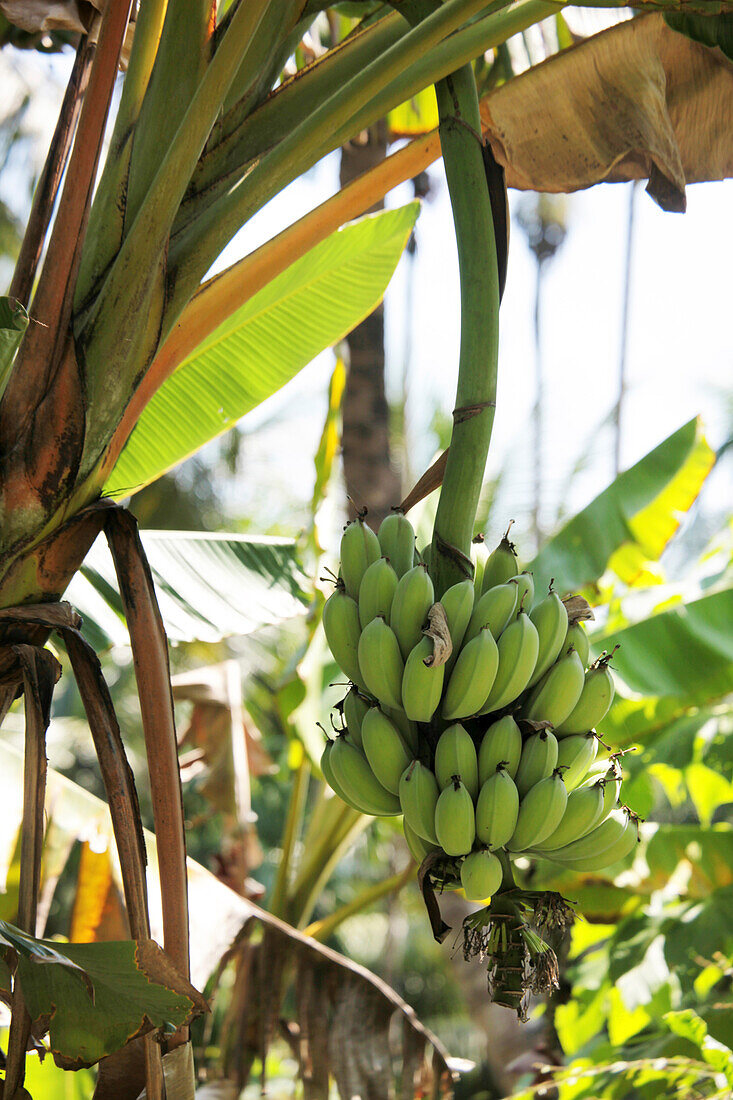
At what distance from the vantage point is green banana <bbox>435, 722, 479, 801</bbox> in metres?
0.77

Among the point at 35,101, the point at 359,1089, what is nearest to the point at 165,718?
the point at 359,1089

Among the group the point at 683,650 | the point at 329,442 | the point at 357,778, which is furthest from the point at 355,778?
the point at 329,442

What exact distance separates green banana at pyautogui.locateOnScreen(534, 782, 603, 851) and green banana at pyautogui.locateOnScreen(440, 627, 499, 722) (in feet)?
0.47

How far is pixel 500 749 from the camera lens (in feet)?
2.59

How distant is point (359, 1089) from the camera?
161 centimetres

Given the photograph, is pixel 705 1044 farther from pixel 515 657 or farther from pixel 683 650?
pixel 515 657

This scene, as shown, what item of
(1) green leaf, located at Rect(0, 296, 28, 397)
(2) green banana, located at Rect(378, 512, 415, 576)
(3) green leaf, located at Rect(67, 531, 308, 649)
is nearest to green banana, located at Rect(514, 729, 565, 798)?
(2) green banana, located at Rect(378, 512, 415, 576)

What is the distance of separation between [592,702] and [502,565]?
0.55ft

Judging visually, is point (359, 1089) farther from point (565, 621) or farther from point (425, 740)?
point (565, 621)

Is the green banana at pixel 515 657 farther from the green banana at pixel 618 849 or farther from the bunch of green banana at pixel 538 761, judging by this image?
the green banana at pixel 618 849

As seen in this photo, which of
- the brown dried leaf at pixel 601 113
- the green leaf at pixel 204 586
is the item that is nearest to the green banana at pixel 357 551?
the brown dried leaf at pixel 601 113

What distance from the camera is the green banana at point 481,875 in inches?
29.0

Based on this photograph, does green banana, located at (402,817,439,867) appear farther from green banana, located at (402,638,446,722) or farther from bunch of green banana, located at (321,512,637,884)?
green banana, located at (402,638,446,722)

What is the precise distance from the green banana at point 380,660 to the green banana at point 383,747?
3 cm
